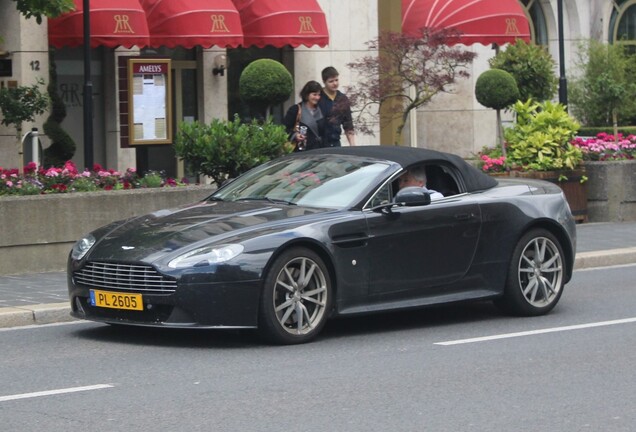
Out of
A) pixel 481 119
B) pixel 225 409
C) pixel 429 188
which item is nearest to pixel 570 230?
pixel 429 188

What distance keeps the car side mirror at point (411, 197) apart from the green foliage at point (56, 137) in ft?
41.0

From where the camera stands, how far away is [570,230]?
11969mm

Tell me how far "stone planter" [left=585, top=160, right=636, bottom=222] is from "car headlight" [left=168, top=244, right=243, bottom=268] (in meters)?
11.1

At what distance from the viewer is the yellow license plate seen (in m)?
9.84

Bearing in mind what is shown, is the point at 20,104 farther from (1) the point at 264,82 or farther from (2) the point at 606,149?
(2) the point at 606,149

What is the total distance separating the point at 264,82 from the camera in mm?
18031

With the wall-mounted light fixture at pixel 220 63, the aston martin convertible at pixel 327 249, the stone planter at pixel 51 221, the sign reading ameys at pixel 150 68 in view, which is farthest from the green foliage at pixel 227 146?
the wall-mounted light fixture at pixel 220 63

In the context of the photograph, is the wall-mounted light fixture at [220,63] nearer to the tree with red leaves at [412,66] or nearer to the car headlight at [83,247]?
the tree with red leaves at [412,66]

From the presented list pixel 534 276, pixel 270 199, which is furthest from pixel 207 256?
pixel 534 276

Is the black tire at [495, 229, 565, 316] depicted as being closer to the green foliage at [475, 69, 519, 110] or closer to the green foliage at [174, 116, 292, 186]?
the green foliage at [174, 116, 292, 186]

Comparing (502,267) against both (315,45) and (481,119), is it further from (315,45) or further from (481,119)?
(481,119)

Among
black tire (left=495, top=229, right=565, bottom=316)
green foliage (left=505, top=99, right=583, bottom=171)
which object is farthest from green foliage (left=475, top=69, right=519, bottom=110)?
black tire (left=495, top=229, right=565, bottom=316)

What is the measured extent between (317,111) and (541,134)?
4.32 m

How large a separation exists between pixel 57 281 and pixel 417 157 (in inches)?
167
